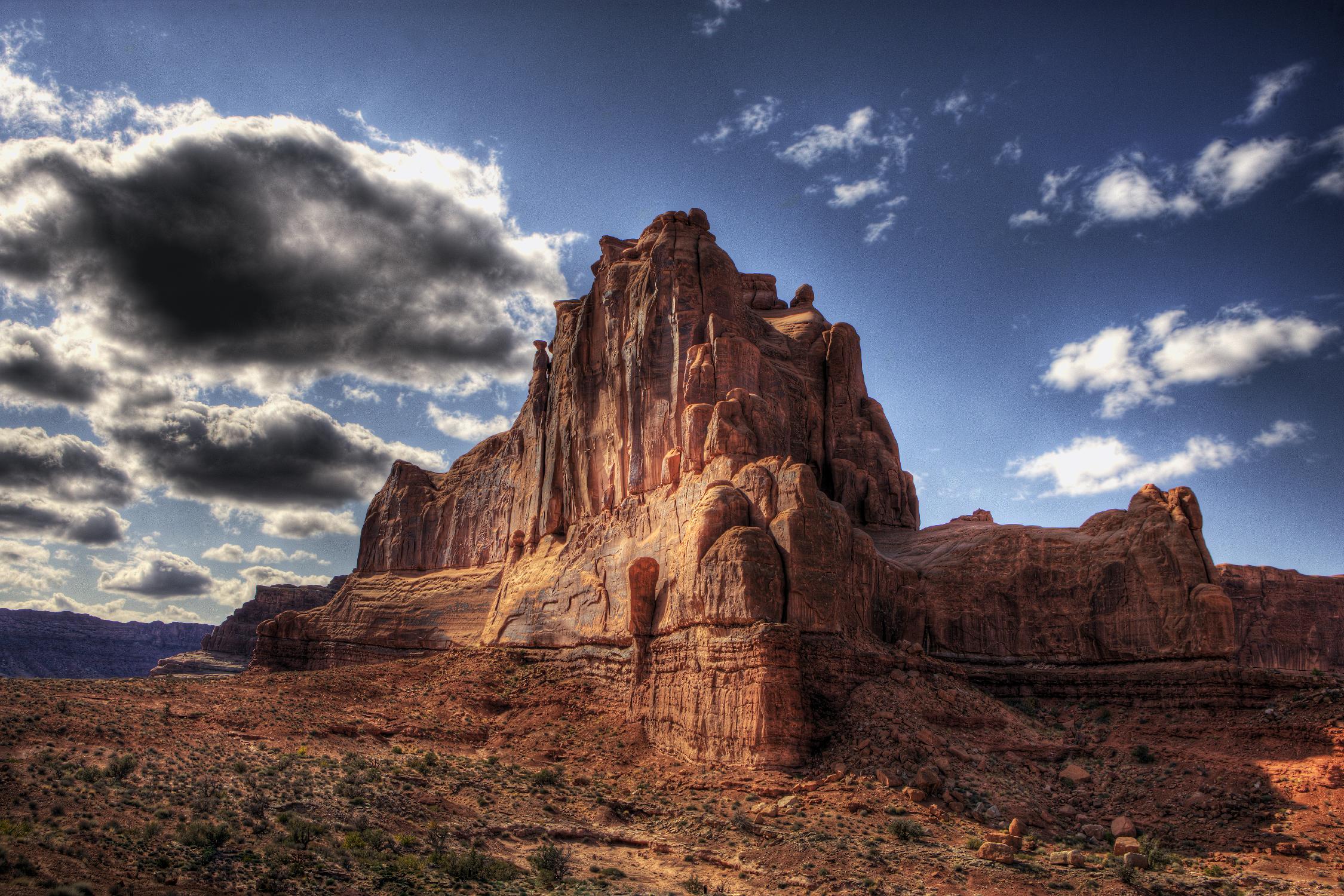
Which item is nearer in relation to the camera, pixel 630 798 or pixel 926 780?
pixel 926 780

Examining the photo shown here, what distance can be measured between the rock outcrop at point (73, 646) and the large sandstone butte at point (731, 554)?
128 meters

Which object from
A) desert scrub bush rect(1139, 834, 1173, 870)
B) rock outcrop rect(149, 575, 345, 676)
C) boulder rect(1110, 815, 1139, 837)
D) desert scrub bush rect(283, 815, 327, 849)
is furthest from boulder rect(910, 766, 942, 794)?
rock outcrop rect(149, 575, 345, 676)

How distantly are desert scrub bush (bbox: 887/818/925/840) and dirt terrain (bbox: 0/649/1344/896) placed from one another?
0.23ft

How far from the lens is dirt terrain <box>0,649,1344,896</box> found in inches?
829

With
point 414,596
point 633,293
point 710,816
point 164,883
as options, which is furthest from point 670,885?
point 414,596

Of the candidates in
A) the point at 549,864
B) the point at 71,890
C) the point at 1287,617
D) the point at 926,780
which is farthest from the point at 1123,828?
the point at 1287,617

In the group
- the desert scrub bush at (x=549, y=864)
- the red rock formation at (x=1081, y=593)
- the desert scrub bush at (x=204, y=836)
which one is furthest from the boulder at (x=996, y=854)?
the red rock formation at (x=1081, y=593)

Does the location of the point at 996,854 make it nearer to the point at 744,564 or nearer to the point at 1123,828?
the point at 1123,828

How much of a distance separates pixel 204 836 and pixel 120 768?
646cm

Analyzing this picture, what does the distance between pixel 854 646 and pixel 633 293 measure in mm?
26654

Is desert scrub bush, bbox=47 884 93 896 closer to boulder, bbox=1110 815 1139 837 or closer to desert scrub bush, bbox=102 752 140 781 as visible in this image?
desert scrub bush, bbox=102 752 140 781

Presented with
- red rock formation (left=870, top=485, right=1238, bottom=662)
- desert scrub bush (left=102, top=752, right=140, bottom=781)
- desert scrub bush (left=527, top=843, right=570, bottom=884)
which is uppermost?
red rock formation (left=870, top=485, right=1238, bottom=662)

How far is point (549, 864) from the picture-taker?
77.4 ft

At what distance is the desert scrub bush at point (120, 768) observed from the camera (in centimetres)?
2458
